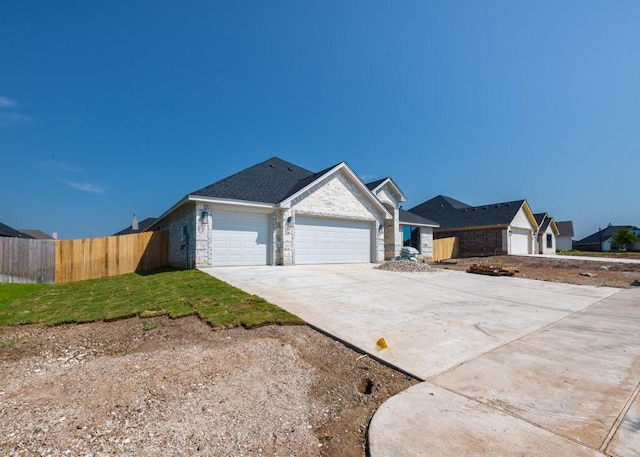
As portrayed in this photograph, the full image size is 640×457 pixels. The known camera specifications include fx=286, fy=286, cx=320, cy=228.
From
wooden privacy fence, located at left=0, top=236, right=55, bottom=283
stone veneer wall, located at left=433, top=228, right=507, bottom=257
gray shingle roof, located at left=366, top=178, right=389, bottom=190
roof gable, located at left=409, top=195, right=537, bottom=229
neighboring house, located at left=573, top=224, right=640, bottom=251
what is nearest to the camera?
wooden privacy fence, located at left=0, top=236, right=55, bottom=283

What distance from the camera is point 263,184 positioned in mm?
14742

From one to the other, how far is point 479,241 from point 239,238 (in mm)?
21752

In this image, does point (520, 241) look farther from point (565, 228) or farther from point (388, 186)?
point (565, 228)

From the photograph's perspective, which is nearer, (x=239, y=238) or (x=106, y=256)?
(x=106, y=256)

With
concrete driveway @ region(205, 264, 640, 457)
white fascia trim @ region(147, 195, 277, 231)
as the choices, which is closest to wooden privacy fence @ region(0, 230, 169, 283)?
white fascia trim @ region(147, 195, 277, 231)

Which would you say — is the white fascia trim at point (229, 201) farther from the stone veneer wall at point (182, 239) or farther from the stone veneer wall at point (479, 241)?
the stone veneer wall at point (479, 241)

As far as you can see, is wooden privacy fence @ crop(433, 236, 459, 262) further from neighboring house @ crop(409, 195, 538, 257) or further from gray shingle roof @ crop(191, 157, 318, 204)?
gray shingle roof @ crop(191, 157, 318, 204)

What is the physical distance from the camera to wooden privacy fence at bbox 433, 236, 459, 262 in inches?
940

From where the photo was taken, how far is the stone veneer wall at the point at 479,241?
79.3 ft

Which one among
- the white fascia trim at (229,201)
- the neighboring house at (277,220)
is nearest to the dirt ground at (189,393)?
the white fascia trim at (229,201)

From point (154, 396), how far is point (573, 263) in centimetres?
2358

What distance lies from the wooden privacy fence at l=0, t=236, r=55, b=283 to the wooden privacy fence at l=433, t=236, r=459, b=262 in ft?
77.2

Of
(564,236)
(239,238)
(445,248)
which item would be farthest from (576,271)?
(564,236)

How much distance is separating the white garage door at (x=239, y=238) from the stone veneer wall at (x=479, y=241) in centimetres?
1979
